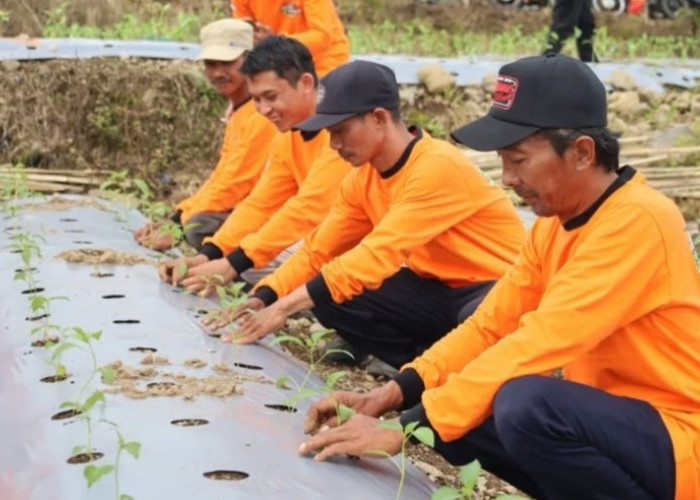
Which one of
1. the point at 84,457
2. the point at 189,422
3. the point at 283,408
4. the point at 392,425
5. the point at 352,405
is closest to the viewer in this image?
the point at 392,425

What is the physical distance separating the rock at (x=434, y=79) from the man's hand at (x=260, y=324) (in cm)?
514

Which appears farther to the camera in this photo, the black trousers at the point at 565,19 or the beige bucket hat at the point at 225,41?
the black trousers at the point at 565,19

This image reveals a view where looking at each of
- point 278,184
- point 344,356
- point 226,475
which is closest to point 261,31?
point 278,184

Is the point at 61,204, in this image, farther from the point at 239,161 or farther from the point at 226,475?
the point at 226,475

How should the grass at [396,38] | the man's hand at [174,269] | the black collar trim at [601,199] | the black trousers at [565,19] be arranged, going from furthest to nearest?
the grass at [396,38] < the black trousers at [565,19] < the man's hand at [174,269] < the black collar trim at [601,199]

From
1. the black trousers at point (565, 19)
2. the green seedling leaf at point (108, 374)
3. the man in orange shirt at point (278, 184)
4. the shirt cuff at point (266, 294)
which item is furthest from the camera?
the black trousers at point (565, 19)

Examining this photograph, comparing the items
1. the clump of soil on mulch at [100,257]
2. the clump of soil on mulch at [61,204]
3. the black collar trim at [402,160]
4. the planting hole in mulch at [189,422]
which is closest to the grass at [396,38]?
the clump of soil on mulch at [61,204]

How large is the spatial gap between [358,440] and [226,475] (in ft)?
1.00

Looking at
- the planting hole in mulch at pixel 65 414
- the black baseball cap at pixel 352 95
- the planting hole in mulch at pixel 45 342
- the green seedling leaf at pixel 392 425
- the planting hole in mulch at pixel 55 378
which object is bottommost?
the planting hole in mulch at pixel 45 342

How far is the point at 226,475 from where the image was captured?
2.49m

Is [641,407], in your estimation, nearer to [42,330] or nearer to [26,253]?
[42,330]

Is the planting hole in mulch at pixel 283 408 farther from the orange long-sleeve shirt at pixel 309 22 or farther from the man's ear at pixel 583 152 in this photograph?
the orange long-sleeve shirt at pixel 309 22

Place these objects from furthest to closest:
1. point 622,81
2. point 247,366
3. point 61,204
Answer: point 622,81, point 61,204, point 247,366

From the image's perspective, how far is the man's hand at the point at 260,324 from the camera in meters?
3.60
